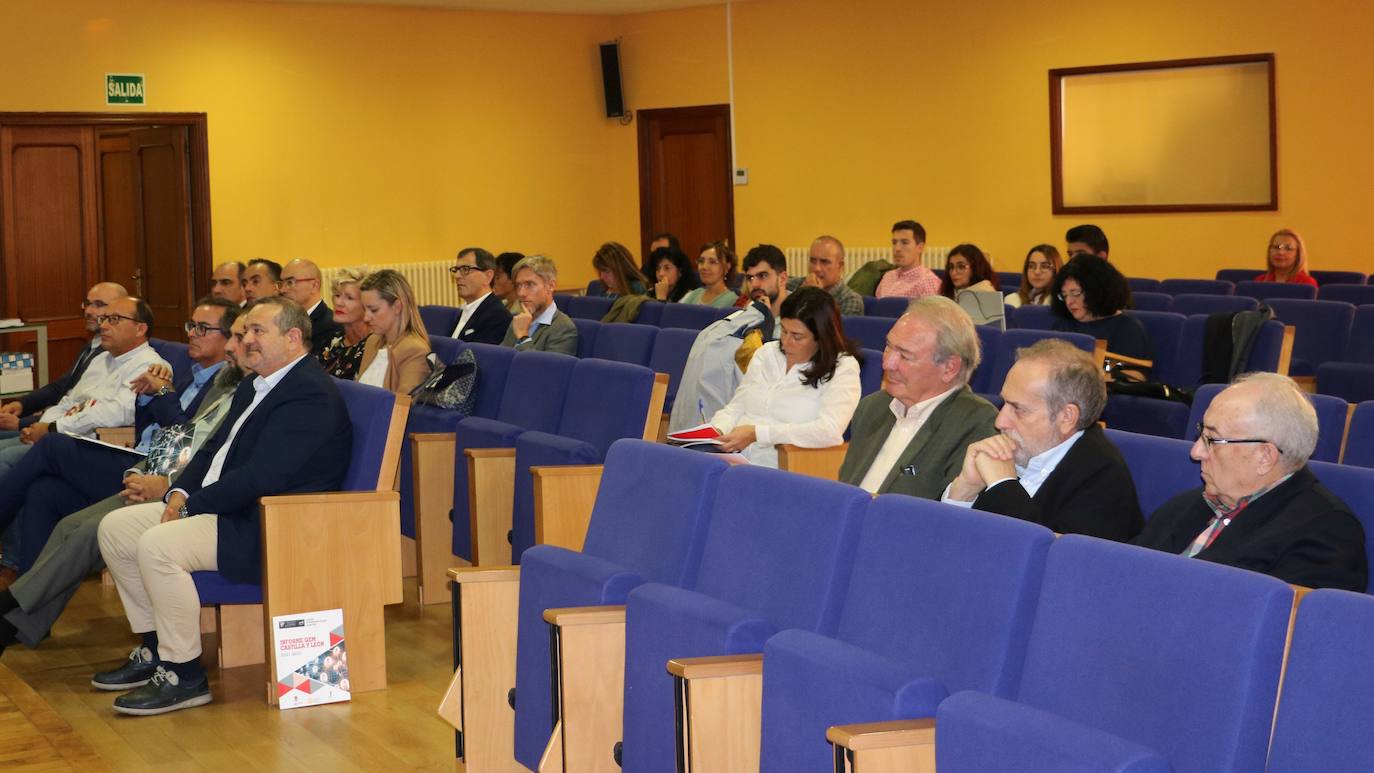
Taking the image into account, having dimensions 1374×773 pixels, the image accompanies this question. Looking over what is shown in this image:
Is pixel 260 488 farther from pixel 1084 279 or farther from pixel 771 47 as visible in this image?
pixel 771 47

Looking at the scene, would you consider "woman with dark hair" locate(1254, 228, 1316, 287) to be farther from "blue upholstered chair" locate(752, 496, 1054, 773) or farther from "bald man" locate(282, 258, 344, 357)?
"blue upholstered chair" locate(752, 496, 1054, 773)

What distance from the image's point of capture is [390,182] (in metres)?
13.5

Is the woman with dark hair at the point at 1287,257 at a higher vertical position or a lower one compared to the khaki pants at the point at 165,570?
higher

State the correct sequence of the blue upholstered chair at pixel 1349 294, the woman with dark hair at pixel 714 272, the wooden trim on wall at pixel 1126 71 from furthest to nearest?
the wooden trim on wall at pixel 1126 71, the woman with dark hair at pixel 714 272, the blue upholstered chair at pixel 1349 294

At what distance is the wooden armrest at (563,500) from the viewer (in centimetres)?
501

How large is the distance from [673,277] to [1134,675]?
7999 millimetres

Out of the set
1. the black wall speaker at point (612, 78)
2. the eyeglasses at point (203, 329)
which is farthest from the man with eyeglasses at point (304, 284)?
the black wall speaker at point (612, 78)

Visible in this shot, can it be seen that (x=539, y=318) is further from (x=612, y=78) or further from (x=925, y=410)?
(x=612, y=78)

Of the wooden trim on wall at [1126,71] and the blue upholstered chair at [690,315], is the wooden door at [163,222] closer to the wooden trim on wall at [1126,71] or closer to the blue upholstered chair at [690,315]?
the blue upholstered chair at [690,315]

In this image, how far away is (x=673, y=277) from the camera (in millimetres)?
Result: 10125

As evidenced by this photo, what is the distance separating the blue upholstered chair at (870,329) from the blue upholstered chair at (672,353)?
2.70 feet

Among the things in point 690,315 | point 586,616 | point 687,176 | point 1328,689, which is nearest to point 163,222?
point 687,176

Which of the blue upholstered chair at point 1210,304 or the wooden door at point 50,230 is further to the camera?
the wooden door at point 50,230

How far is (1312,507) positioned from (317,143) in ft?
37.3
